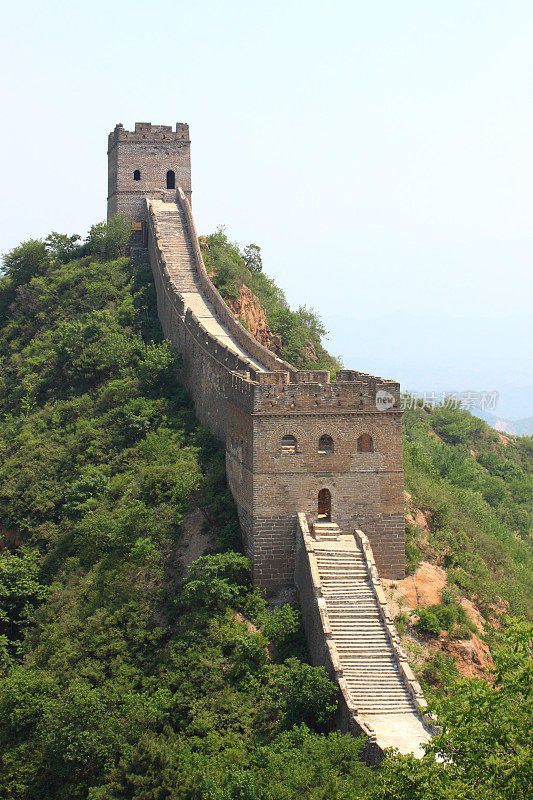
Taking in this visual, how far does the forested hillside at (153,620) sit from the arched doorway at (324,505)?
9.26 feet

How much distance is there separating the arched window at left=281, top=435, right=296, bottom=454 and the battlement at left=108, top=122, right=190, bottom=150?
110 feet

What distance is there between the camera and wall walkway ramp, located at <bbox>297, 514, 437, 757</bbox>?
76.0 feet

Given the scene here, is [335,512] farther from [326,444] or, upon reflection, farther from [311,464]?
[326,444]

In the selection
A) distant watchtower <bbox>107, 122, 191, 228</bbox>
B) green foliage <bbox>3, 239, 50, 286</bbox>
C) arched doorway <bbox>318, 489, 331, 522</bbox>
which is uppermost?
distant watchtower <bbox>107, 122, 191, 228</bbox>

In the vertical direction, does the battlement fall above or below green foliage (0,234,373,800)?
above

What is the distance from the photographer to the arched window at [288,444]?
1157 inches

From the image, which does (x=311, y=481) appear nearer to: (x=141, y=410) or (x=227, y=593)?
(x=227, y=593)

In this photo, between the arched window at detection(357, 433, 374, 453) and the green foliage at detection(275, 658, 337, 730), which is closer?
the green foliage at detection(275, 658, 337, 730)

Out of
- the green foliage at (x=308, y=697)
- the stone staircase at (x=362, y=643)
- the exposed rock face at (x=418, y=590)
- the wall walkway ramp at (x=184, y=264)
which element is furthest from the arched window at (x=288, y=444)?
the wall walkway ramp at (x=184, y=264)

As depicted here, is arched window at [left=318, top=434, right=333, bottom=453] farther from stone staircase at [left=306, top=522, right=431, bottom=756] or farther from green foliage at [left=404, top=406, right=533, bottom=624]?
green foliage at [left=404, top=406, right=533, bottom=624]

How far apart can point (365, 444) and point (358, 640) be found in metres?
6.44

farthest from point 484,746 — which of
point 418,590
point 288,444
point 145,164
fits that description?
point 145,164

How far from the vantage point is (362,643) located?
25.9 meters

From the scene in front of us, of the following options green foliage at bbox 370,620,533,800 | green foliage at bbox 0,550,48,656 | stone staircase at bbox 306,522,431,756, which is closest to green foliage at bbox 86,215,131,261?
green foliage at bbox 0,550,48,656
